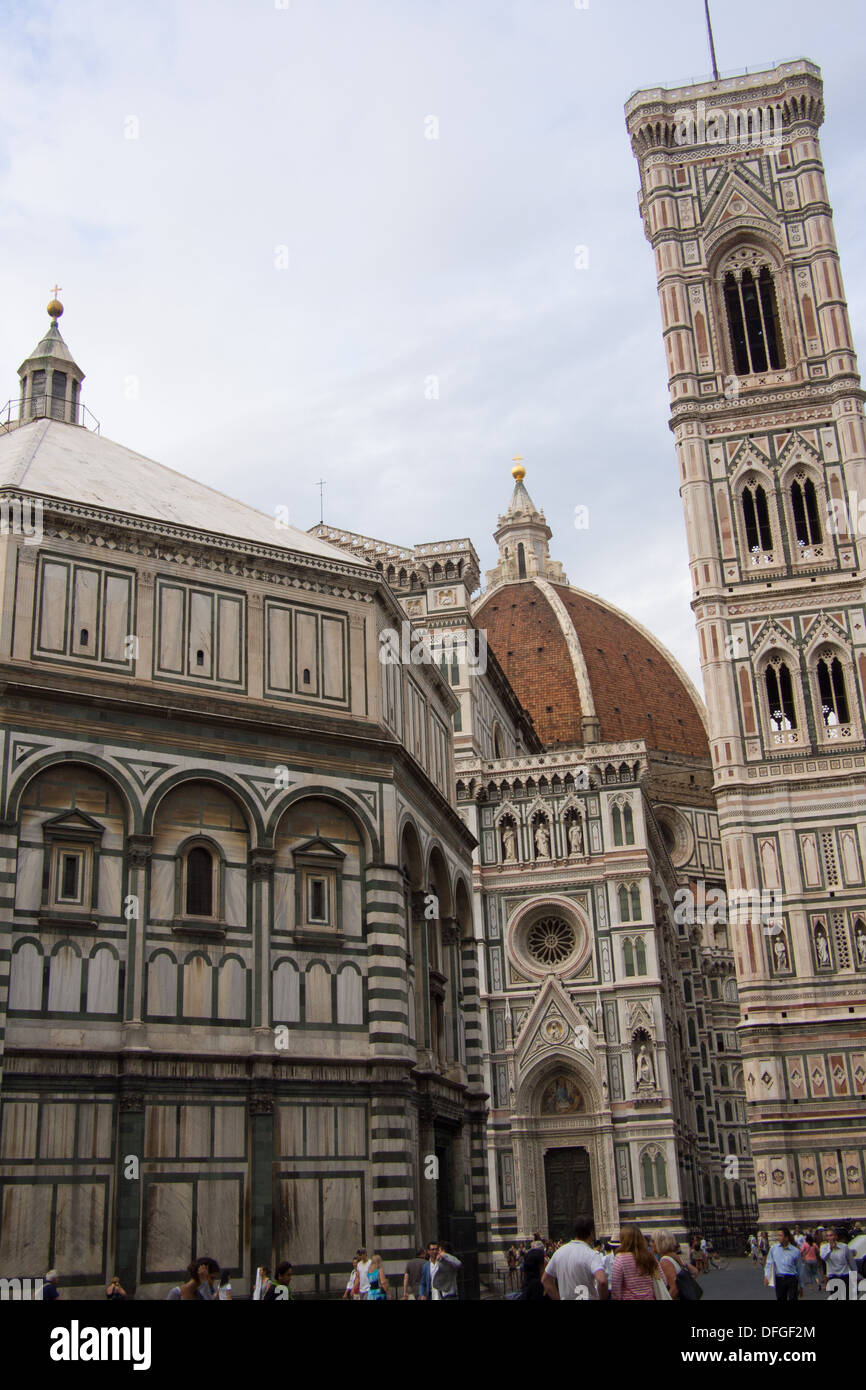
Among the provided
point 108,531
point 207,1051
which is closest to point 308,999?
point 207,1051

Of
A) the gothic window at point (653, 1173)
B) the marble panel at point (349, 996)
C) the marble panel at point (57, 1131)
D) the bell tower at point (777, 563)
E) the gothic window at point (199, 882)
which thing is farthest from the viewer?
the gothic window at point (653, 1173)

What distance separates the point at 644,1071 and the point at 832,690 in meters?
15.6

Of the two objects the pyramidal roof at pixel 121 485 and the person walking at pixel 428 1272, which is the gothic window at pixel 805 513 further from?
the person walking at pixel 428 1272

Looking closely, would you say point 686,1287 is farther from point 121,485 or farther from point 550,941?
point 550,941

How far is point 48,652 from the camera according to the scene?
2406cm

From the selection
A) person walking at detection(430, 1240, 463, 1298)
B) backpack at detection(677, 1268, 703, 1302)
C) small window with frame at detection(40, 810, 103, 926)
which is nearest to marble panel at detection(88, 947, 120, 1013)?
small window with frame at detection(40, 810, 103, 926)

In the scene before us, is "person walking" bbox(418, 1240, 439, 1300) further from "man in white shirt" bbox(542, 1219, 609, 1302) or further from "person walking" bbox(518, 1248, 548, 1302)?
"man in white shirt" bbox(542, 1219, 609, 1302)

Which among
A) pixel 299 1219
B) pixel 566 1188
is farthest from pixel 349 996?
pixel 566 1188

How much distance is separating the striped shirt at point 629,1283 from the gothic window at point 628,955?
42962 millimetres

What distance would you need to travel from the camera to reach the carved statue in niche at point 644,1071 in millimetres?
50469

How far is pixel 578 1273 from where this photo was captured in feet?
34.6

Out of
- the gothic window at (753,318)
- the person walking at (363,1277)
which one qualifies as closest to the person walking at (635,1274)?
the person walking at (363,1277)

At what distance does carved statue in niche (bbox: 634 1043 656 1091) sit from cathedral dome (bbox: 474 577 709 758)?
2002 inches
